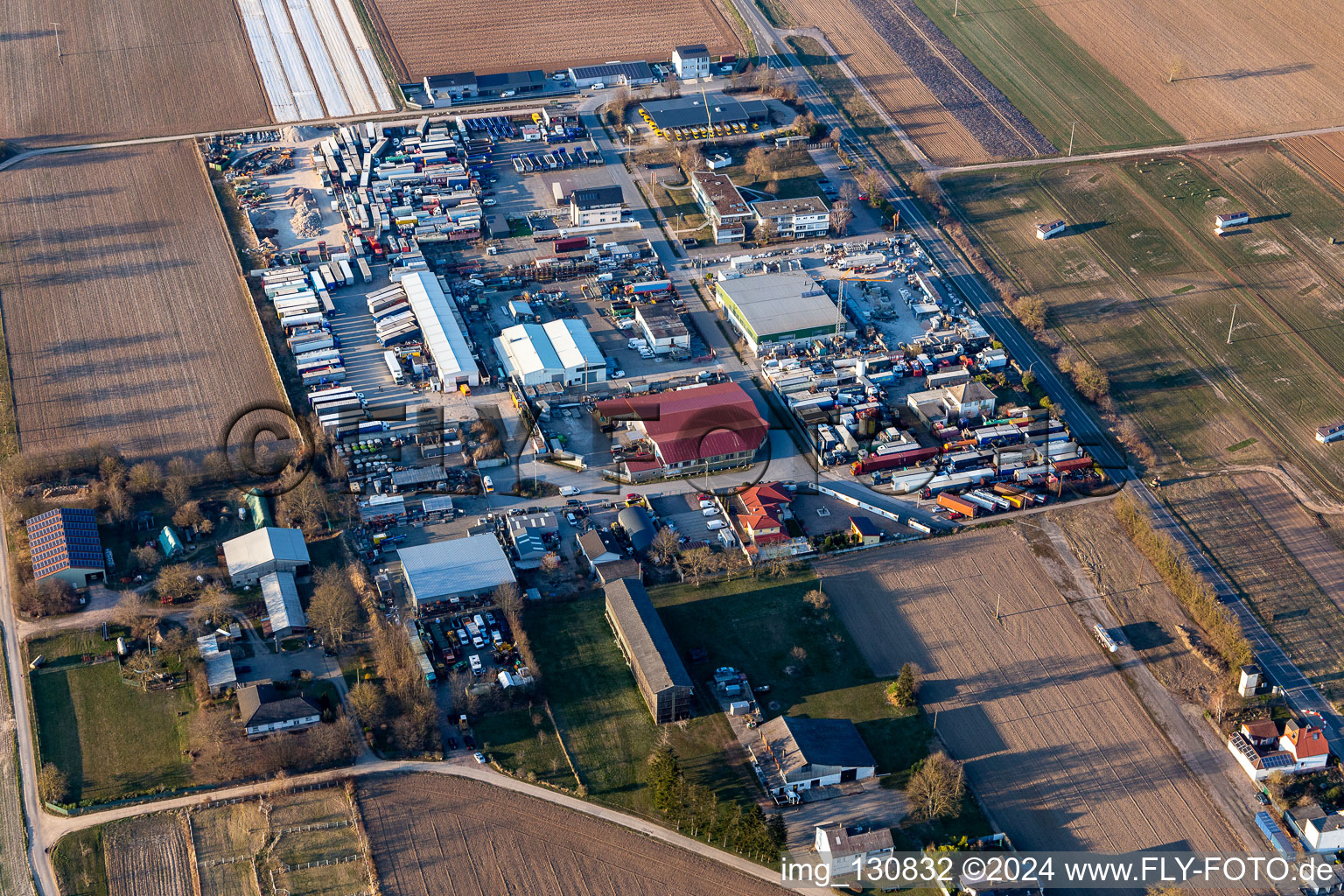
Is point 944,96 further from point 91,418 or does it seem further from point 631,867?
point 631,867

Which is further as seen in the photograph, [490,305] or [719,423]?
[490,305]

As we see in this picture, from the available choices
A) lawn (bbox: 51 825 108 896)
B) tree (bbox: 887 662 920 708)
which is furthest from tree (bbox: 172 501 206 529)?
tree (bbox: 887 662 920 708)

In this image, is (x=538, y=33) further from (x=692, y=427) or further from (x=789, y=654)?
(x=789, y=654)

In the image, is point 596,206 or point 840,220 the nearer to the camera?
point 840,220

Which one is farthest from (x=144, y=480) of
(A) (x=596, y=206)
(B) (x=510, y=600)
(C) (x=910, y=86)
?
(C) (x=910, y=86)

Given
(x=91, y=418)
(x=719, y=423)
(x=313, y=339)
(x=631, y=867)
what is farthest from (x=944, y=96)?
(x=631, y=867)

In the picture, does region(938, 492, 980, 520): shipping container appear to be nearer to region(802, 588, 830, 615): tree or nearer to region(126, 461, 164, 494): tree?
region(802, 588, 830, 615): tree
